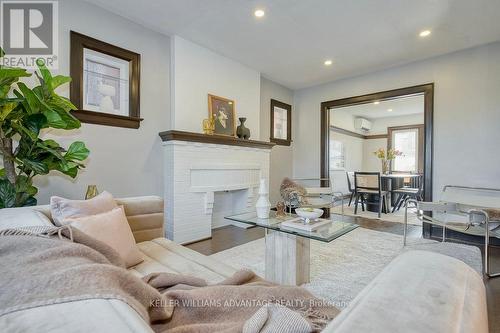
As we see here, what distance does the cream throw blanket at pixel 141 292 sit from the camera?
0.49 m

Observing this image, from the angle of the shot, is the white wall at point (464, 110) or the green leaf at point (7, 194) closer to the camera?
the green leaf at point (7, 194)

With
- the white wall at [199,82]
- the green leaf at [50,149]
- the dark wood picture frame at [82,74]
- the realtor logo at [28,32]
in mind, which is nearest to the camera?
the green leaf at [50,149]

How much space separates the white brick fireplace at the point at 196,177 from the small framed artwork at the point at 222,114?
0.76 feet

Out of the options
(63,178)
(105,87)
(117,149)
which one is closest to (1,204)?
(63,178)

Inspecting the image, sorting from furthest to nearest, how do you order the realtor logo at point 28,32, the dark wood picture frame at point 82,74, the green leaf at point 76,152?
1. the dark wood picture frame at point 82,74
2. the realtor logo at point 28,32
3. the green leaf at point 76,152

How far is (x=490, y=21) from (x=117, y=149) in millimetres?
4397

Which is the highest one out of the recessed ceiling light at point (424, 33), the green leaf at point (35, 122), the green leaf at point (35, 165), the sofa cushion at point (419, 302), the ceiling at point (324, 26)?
the ceiling at point (324, 26)

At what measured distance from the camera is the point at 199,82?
3.38 meters

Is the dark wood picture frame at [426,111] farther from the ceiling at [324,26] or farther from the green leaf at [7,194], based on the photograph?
the green leaf at [7,194]

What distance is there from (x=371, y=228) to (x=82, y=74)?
4.34 metres

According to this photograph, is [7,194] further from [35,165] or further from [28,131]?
[28,131]

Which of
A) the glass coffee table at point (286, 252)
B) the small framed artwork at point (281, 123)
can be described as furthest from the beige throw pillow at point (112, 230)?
the small framed artwork at point (281, 123)

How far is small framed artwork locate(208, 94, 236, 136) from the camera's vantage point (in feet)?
11.6

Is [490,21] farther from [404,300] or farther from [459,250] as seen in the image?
[404,300]
